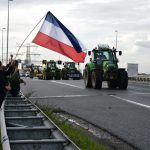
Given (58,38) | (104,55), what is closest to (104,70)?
(104,55)

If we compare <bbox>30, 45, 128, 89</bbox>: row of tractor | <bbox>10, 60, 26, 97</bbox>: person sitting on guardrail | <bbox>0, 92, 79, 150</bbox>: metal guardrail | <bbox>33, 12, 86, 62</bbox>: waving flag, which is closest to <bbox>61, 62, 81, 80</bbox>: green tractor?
<bbox>30, 45, 128, 89</bbox>: row of tractor

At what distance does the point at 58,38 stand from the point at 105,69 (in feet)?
42.1

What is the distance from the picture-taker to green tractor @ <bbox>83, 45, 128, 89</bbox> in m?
31.0

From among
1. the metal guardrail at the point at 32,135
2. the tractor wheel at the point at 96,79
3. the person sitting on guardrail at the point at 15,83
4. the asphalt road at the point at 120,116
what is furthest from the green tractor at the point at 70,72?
the metal guardrail at the point at 32,135

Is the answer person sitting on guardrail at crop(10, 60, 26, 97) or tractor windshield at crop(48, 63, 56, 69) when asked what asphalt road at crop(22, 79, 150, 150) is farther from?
tractor windshield at crop(48, 63, 56, 69)

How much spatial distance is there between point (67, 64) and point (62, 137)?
56.2m

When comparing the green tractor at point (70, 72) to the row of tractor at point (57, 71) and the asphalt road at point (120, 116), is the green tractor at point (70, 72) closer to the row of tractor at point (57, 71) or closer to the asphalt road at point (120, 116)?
the row of tractor at point (57, 71)

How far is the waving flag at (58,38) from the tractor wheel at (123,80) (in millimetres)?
12222

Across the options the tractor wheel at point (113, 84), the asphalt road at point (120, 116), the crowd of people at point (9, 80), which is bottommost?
the asphalt road at point (120, 116)

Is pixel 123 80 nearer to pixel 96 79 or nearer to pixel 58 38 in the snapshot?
pixel 96 79

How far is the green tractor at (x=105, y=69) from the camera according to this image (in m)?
31.0

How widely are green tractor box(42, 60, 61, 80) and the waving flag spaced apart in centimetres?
4029

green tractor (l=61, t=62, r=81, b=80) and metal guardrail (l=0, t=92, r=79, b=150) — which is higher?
green tractor (l=61, t=62, r=81, b=80)

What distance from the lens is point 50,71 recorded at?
6000 centimetres
